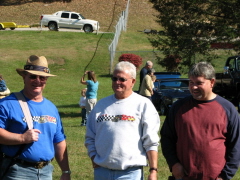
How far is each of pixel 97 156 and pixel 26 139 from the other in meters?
0.69

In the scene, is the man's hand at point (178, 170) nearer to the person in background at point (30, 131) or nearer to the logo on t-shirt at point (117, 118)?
the logo on t-shirt at point (117, 118)

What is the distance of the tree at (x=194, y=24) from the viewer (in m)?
19.6

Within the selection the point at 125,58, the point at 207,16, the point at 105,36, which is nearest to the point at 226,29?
the point at 207,16

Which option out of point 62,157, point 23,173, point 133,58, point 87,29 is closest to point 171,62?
point 133,58

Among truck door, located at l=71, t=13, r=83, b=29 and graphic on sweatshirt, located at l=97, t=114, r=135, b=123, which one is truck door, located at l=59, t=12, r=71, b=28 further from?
graphic on sweatshirt, located at l=97, t=114, r=135, b=123

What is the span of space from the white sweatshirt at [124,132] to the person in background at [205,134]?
0.89 feet

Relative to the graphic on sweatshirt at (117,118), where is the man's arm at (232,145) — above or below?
below

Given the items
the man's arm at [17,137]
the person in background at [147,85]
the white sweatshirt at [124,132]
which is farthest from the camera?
the person in background at [147,85]

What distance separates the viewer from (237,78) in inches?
736

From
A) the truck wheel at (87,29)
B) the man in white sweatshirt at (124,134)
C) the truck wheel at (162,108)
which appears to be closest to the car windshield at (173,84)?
the truck wheel at (162,108)

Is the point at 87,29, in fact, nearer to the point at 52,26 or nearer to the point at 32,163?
the point at 52,26

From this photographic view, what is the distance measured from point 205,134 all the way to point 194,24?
16706mm

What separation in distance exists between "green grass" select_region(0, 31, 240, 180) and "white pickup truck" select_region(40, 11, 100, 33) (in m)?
1.52

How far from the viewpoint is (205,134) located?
4.32 meters
